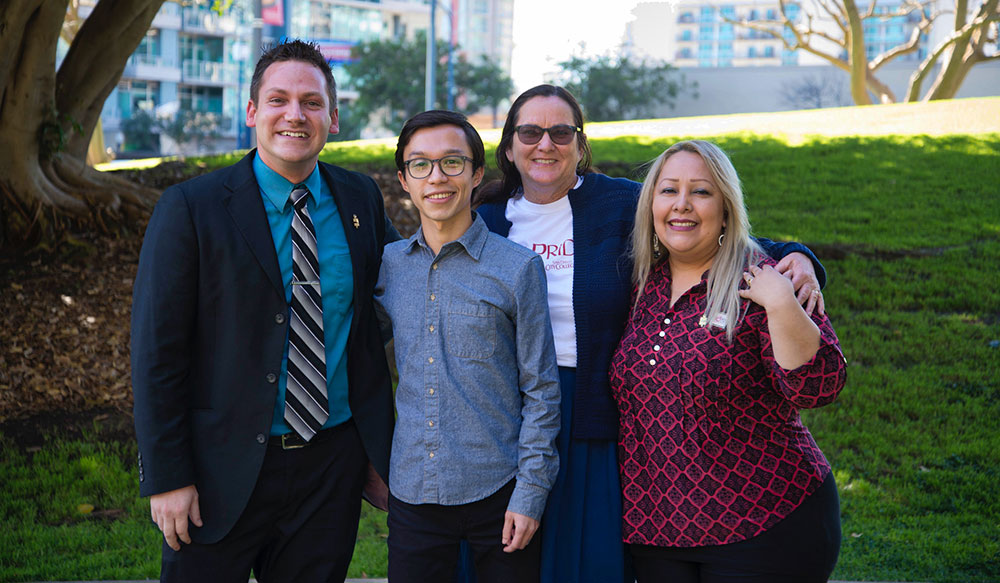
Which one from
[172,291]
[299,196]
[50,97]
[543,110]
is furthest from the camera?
[50,97]

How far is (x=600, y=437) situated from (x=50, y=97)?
7.08m

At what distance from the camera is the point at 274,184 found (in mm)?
2891

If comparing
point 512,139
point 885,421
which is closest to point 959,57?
point 885,421

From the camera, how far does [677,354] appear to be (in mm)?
2701

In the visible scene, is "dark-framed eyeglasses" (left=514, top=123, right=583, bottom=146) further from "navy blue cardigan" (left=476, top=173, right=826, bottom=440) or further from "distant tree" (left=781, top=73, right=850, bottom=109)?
"distant tree" (left=781, top=73, right=850, bottom=109)

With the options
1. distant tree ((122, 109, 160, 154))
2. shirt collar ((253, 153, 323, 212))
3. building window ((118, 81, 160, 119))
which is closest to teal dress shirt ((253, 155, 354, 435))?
shirt collar ((253, 153, 323, 212))

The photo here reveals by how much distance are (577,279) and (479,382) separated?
0.59 meters

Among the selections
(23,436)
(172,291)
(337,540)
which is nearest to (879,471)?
(337,540)

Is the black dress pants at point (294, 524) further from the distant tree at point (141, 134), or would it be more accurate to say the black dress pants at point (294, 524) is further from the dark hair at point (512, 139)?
the distant tree at point (141, 134)

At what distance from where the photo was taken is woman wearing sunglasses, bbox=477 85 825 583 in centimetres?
288

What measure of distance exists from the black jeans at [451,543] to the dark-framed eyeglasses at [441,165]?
1023mm

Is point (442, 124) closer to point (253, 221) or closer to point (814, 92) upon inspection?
point (253, 221)

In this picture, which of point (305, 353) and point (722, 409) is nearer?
point (722, 409)

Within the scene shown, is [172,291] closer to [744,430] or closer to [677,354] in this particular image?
[677,354]
